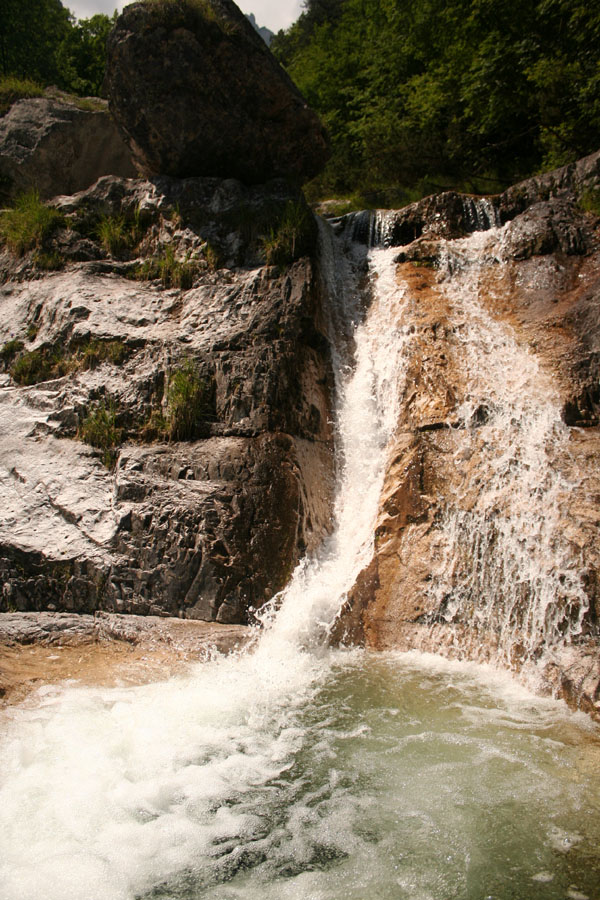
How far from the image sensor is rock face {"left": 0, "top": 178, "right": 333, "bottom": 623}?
18.2 feet

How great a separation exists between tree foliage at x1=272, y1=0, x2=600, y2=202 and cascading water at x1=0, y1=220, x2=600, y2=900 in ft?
32.5

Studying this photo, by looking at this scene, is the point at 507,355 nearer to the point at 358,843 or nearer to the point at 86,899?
the point at 358,843

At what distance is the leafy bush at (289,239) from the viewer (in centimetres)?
731

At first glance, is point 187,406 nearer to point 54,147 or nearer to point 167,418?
point 167,418

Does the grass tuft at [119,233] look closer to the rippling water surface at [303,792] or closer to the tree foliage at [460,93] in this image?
the rippling water surface at [303,792]

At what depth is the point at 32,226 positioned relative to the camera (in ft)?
27.5

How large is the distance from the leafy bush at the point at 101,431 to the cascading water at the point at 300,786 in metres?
2.65

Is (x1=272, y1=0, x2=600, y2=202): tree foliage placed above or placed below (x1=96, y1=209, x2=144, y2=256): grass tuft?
above

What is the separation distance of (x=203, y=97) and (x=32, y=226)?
2.93 metres

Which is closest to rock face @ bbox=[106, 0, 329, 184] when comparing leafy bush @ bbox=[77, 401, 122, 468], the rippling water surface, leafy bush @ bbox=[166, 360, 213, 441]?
leafy bush @ bbox=[166, 360, 213, 441]

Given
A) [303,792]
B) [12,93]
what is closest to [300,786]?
[303,792]

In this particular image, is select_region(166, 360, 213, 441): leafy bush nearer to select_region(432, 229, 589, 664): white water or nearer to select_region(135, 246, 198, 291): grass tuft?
select_region(135, 246, 198, 291): grass tuft

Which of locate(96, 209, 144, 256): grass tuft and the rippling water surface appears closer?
the rippling water surface

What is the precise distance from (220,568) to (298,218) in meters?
4.48
